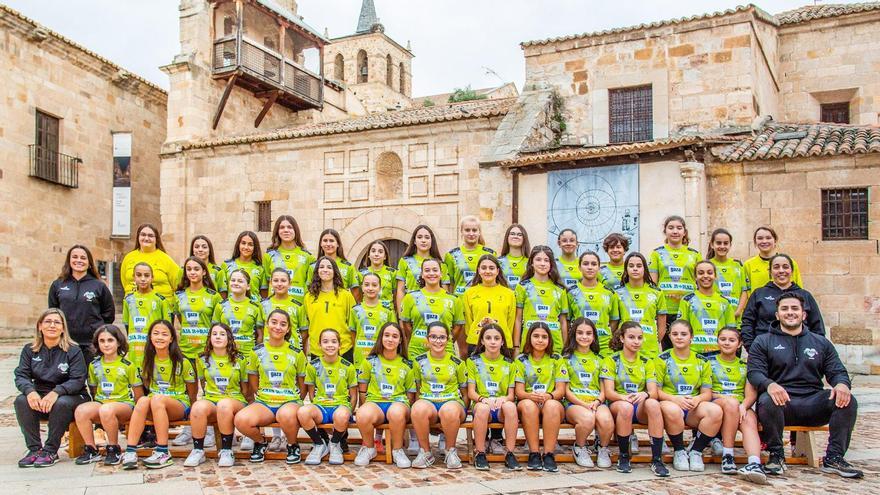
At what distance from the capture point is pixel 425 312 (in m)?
6.86

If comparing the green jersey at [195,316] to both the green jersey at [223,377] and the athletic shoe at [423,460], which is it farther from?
the athletic shoe at [423,460]

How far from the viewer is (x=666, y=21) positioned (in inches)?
566

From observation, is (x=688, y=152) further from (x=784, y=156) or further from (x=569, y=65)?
(x=569, y=65)

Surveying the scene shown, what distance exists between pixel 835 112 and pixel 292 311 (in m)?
14.4

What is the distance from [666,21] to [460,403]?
10.6 meters

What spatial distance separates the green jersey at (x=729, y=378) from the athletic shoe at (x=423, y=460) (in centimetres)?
234

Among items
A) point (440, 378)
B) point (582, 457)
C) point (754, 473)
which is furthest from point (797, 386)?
point (440, 378)

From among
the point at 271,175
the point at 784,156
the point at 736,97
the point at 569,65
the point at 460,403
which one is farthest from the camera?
the point at 271,175

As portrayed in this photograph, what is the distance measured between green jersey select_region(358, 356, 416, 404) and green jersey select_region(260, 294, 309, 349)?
759mm

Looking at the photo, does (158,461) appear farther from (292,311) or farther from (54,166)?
(54,166)

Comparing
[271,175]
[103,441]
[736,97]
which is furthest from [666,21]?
[103,441]

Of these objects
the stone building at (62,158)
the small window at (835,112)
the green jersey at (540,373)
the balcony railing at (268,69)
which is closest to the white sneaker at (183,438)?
the green jersey at (540,373)

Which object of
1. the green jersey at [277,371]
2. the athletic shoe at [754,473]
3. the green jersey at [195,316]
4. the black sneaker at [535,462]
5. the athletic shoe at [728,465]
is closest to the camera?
the athletic shoe at [754,473]

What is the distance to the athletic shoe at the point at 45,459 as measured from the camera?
19.2 ft
